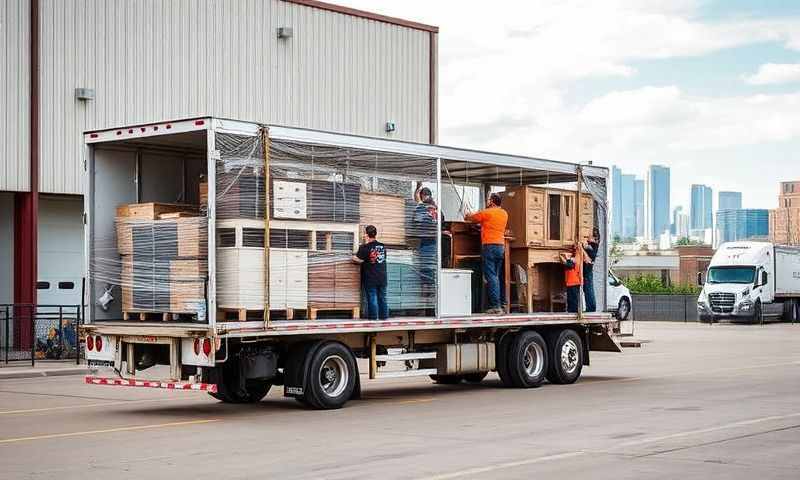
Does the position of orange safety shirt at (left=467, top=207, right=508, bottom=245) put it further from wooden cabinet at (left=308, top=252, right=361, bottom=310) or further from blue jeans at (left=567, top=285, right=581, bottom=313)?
wooden cabinet at (left=308, top=252, right=361, bottom=310)

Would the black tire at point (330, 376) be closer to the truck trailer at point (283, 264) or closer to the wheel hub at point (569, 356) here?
the truck trailer at point (283, 264)

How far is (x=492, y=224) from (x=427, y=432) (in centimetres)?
615

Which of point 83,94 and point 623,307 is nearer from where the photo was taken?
point 83,94

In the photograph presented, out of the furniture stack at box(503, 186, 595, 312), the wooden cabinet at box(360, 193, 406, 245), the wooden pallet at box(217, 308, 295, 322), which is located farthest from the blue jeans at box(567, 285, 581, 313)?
the wooden pallet at box(217, 308, 295, 322)

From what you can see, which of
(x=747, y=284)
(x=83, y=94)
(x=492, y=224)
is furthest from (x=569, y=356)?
(x=747, y=284)

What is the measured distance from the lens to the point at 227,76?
32.5m

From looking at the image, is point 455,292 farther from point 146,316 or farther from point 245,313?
point 146,316

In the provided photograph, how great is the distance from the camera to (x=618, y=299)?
47.5 m

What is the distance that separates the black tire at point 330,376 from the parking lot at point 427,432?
20 centimetres

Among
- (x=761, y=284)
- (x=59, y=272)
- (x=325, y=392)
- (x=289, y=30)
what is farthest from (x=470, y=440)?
(x=761, y=284)

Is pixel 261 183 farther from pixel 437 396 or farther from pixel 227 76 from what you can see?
pixel 227 76

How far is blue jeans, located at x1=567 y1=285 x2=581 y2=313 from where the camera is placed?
20766 mm

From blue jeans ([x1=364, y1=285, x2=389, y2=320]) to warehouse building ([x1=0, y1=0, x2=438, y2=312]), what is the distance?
45.7 ft

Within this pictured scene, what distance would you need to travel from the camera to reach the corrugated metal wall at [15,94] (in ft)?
92.5
